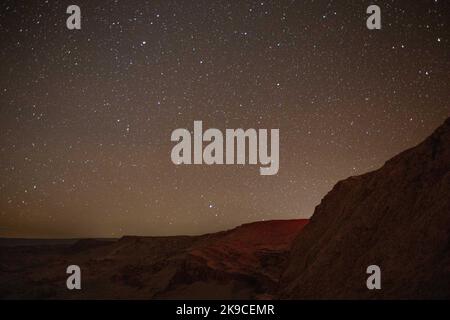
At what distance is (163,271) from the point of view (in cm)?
1532

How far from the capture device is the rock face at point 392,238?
8.29m

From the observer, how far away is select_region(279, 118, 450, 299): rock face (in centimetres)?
829

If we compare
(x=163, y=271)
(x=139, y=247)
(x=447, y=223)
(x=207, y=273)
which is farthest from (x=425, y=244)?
(x=139, y=247)

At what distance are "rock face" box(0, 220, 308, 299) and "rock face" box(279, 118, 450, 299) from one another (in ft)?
5.37

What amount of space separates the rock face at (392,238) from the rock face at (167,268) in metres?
1.64

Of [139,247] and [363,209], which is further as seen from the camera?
[139,247]

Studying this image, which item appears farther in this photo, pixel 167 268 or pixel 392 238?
pixel 167 268

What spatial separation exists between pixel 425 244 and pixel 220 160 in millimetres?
3646

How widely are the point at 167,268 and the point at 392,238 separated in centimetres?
811

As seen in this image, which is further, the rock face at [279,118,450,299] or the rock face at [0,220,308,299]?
the rock face at [0,220,308,299]

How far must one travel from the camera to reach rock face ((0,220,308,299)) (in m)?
12.7

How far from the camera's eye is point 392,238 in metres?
9.14

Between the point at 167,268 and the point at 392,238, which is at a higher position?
the point at 392,238
